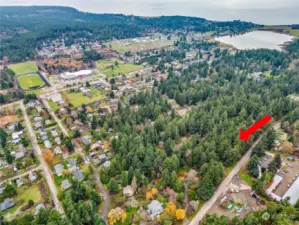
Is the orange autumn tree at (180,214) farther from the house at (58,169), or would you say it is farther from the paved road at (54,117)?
the paved road at (54,117)

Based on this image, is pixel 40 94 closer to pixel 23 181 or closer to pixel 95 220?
pixel 23 181

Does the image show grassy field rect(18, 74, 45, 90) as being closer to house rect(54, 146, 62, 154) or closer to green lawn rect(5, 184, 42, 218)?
house rect(54, 146, 62, 154)

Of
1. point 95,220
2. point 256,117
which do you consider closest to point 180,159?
point 95,220

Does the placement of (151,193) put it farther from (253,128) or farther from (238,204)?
(253,128)

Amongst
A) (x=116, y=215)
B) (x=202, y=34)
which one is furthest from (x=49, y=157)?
(x=202, y=34)

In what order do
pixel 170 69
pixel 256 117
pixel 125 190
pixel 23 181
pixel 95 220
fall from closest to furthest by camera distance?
1. pixel 95 220
2. pixel 125 190
3. pixel 23 181
4. pixel 256 117
5. pixel 170 69

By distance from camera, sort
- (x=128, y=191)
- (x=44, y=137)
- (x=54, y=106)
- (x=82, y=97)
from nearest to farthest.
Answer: (x=128, y=191)
(x=44, y=137)
(x=54, y=106)
(x=82, y=97)

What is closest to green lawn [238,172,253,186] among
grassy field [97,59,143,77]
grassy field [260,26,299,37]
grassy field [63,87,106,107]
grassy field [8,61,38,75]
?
grassy field [63,87,106,107]
